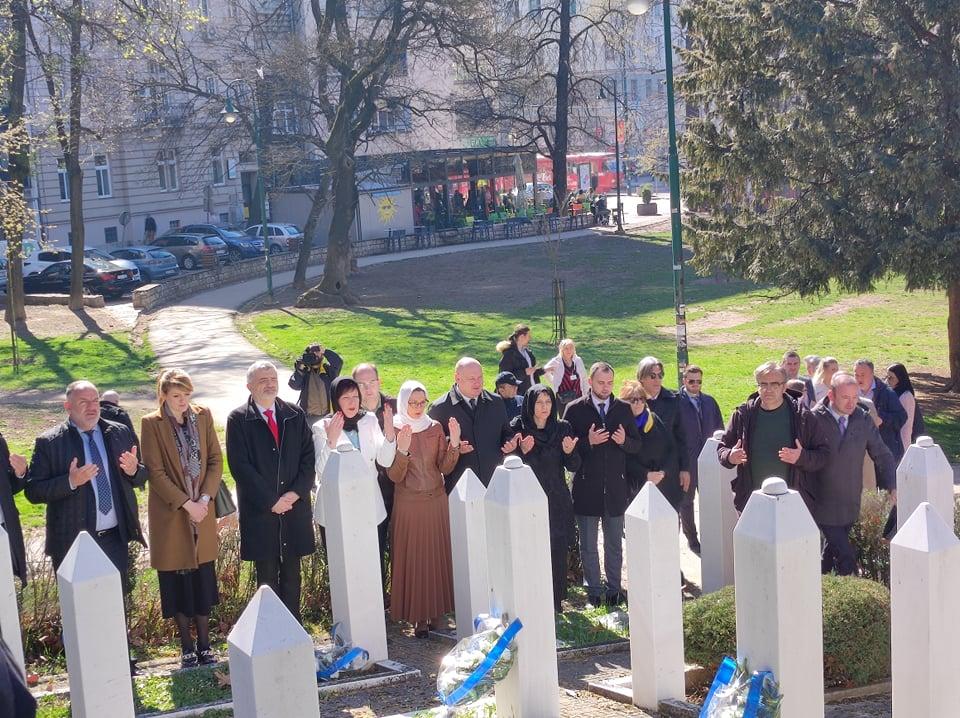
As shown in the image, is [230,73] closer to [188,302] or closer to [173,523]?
[188,302]

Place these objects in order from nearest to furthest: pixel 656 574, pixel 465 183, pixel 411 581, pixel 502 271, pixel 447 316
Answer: pixel 656 574 → pixel 411 581 → pixel 447 316 → pixel 502 271 → pixel 465 183

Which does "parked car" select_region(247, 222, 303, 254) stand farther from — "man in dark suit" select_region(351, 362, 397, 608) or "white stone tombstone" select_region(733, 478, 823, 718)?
"white stone tombstone" select_region(733, 478, 823, 718)

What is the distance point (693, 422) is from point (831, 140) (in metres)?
8.60

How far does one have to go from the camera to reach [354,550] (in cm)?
627

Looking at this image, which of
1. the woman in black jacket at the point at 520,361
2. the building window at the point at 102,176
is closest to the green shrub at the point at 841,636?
the woman in black jacket at the point at 520,361

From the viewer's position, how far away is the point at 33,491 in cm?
695

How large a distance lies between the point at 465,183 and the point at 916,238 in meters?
42.7

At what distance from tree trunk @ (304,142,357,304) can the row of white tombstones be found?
2863 cm

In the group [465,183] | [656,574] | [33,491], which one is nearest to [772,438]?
[656,574]

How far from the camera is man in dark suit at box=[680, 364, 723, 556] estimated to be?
10219 millimetres

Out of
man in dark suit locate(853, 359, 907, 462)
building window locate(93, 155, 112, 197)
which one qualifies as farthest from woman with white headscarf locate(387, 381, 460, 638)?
building window locate(93, 155, 112, 197)

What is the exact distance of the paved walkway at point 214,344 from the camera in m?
20.7

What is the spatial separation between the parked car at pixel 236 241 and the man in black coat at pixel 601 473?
39.2 meters

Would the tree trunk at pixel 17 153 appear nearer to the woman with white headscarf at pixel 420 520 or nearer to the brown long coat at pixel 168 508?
the brown long coat at pixel 168 508
